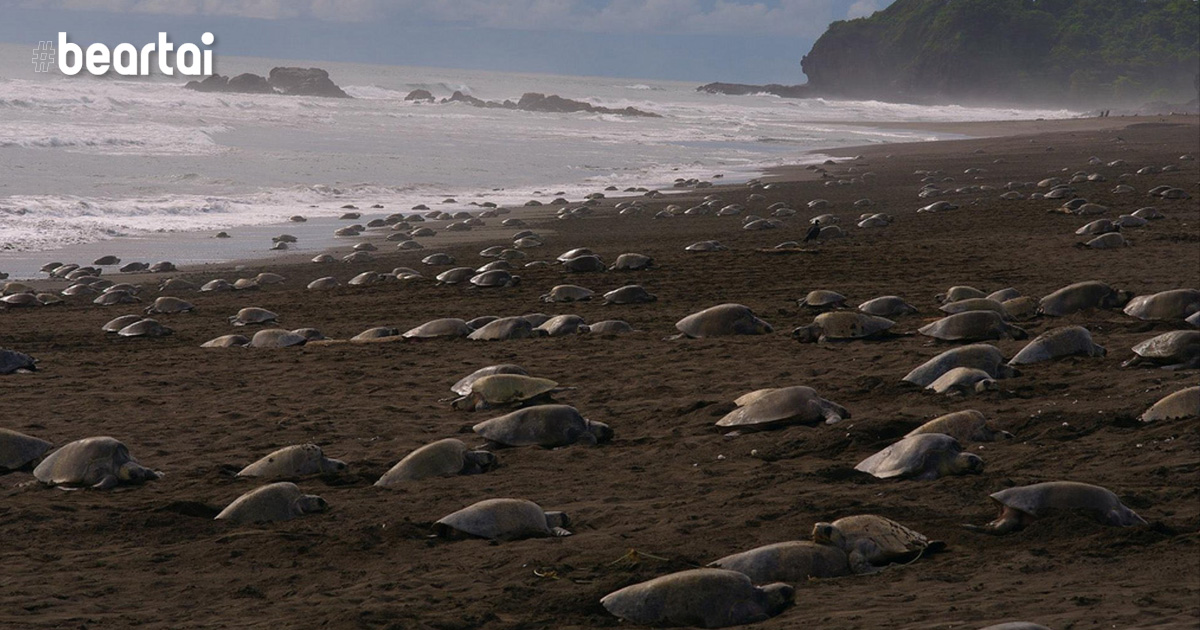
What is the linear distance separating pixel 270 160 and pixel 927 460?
87.7 ft

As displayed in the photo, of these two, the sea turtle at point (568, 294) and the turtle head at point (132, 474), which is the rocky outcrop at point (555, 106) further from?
the turtle head at point (132, 474)

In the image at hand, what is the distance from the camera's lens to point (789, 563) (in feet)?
13.6

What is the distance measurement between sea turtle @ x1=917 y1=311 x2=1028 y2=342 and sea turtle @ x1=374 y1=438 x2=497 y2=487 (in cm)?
404

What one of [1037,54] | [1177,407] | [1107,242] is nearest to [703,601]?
[1177,407]

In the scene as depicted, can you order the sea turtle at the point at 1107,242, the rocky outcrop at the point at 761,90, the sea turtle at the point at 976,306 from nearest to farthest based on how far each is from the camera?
the sea turtle at the point at 976,306 → the sea turtle at the point at 1107,242 → the rocky outcrop at the point at 761,90

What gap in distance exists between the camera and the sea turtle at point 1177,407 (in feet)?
18.5

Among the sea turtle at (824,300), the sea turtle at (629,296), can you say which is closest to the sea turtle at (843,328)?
the sea turtle at (824,300)

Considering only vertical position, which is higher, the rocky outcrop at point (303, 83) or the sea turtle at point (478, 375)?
the rocky outcrop at point (303, 83)

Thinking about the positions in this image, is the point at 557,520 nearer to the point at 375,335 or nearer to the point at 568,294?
the point at 375,335

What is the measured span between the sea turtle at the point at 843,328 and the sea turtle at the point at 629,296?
8.22ft

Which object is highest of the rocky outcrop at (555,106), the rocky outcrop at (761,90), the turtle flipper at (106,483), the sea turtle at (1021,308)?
the rocky outcrop at (761,90)

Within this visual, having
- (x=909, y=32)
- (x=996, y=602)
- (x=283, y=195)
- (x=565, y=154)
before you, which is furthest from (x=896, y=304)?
(x=909, y=32)

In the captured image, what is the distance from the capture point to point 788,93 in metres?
127

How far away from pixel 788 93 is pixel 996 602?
5029 inches
